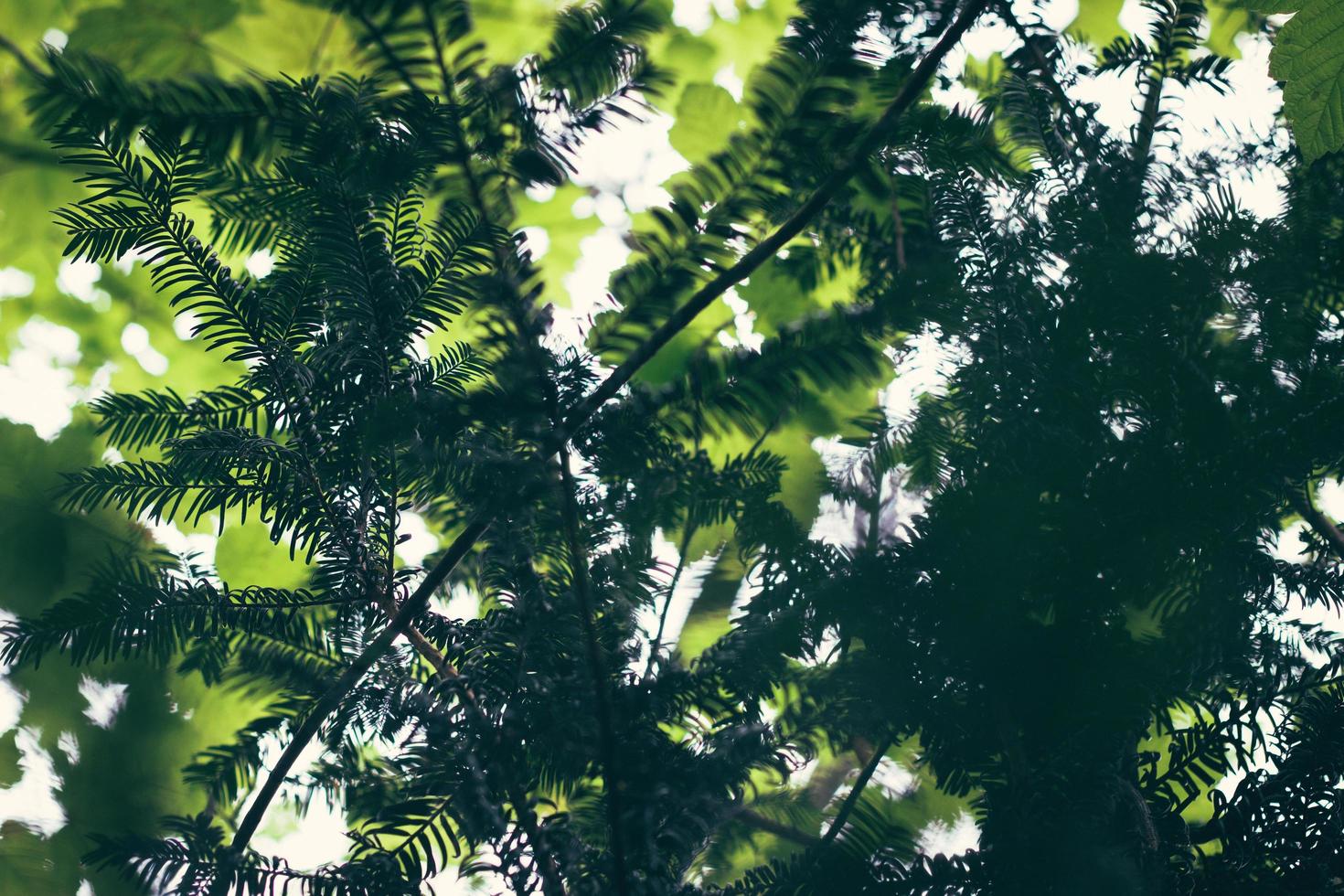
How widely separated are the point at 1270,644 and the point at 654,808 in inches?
19.3

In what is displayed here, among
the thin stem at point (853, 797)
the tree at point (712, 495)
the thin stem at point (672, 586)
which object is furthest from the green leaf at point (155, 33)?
the thin stem at point (853, 797)

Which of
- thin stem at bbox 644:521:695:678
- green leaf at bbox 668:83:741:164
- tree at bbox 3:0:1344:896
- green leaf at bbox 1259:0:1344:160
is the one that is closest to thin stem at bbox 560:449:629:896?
tree at bbox 3:0:1344:896

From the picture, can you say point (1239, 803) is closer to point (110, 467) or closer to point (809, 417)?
point (809, 417)

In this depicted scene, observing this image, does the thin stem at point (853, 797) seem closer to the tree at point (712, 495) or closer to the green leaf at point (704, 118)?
the tree at point (712, 495)

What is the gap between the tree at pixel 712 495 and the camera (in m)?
0.52

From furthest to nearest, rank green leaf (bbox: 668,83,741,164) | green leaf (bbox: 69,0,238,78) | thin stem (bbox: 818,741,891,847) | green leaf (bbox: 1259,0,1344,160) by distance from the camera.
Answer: green leaf (bbox: 69,0,238,78) → green leaf (bbox: 668,83,741,164) → thin stem (bbox: 818,741,891,847) → green leaf (bbox: 1259,0,1344,160)

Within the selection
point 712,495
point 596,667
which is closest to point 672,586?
point 712,495

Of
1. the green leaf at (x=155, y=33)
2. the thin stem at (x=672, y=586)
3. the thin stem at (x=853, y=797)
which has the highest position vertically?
the green leaf at (x=155, y=33)

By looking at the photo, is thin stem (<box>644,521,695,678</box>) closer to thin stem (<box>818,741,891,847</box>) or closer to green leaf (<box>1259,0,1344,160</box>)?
thin stem (<box>818,741,891,847</box>)

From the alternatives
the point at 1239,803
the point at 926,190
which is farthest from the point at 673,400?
the point at 1239,803

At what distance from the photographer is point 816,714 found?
627 millimetres

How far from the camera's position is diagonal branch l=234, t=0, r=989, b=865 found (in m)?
0.53

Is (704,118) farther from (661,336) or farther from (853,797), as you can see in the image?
(853,797)

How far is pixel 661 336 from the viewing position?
54cm
